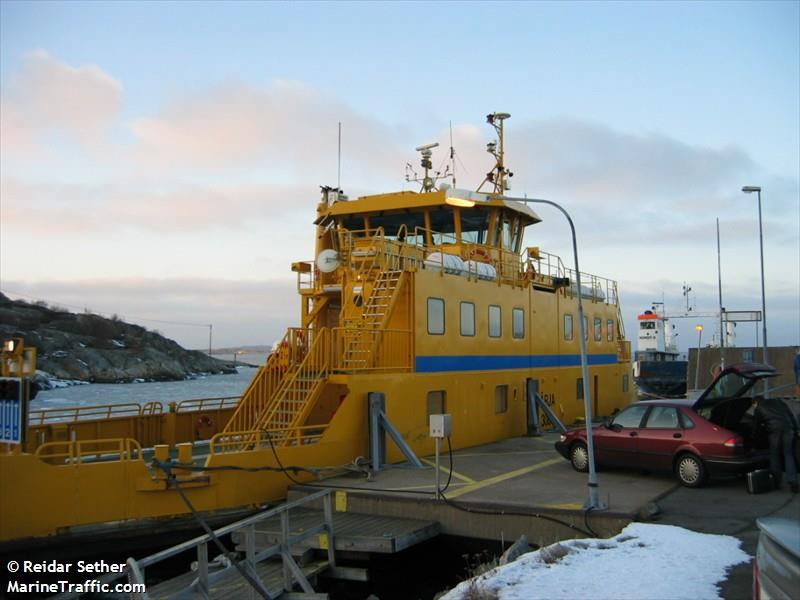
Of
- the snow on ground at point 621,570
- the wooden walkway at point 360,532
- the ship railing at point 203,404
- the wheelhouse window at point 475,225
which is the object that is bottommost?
the wooden walkway at point 360,532

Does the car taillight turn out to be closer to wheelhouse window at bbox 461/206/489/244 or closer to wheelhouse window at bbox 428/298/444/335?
wheelhouse window at bbox 428/298/444/335

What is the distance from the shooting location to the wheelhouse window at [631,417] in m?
13.2

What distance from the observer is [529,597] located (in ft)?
22.2

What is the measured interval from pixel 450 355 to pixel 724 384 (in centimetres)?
633

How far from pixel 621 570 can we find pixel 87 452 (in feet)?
33.4

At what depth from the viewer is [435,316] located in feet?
54.9

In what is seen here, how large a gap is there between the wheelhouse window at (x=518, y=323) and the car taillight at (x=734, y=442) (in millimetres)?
8463

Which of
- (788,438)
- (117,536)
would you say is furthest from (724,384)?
(117,536)

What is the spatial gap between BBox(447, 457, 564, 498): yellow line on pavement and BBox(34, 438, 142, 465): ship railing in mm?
5237

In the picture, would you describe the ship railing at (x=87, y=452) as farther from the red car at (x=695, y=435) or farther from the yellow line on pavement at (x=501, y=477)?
the red car at (x=695, y=435)

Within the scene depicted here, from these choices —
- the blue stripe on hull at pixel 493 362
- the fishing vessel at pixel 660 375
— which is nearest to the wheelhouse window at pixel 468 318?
the blue stripe on hull at pixel 493 362

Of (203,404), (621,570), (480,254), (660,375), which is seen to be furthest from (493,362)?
(660,375)

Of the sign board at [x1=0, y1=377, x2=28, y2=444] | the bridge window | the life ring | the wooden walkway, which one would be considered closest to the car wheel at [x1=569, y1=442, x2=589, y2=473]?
the wooden walkway

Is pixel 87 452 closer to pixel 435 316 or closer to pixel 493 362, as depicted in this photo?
pixel 435 316
